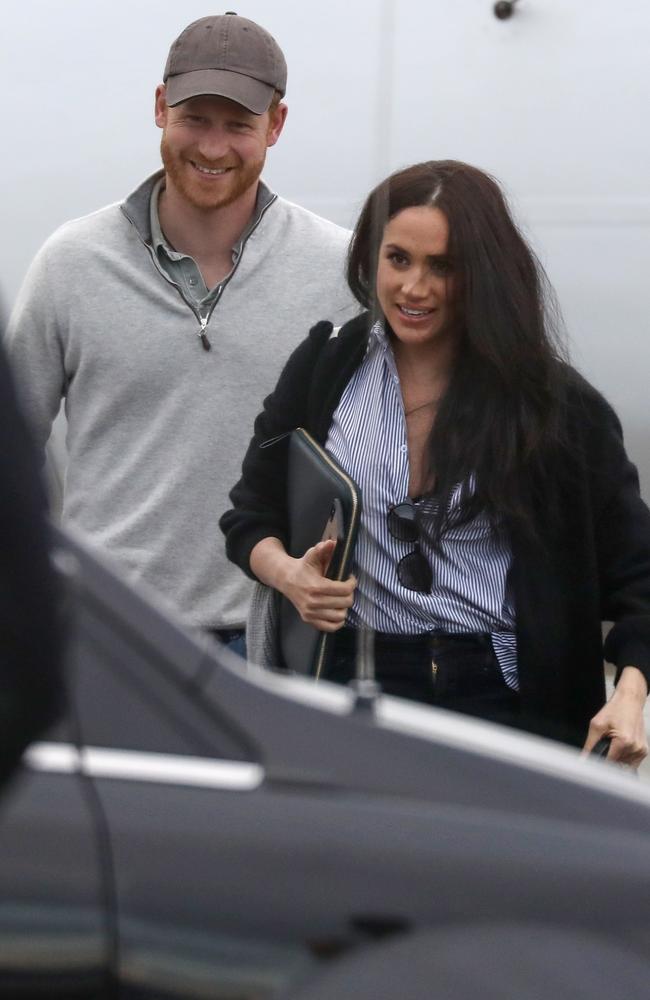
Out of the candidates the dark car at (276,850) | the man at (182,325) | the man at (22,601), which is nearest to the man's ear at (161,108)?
the man at (182,325)

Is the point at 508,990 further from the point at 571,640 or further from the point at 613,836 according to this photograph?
the point at 571,640

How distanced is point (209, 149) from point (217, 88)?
110 mm

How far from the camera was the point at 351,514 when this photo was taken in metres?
2.43

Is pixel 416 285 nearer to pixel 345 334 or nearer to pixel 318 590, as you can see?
pixel 345 334

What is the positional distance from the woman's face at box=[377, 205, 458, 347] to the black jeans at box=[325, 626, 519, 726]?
1.54ft

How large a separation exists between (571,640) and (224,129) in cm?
123

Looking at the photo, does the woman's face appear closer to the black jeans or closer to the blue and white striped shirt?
the blue and white striped shirt

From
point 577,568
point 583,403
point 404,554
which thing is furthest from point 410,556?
point 583,403

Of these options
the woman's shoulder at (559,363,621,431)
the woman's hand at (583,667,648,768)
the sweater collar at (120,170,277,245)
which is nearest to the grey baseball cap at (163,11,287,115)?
the sweater collar at (120,170,277,245)

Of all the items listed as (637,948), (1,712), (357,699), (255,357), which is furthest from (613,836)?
(255,357)

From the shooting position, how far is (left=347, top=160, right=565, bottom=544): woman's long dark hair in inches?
98.8

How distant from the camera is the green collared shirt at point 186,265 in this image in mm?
3166

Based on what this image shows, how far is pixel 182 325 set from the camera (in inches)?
123

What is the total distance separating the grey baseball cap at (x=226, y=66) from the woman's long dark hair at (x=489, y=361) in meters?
0.59
